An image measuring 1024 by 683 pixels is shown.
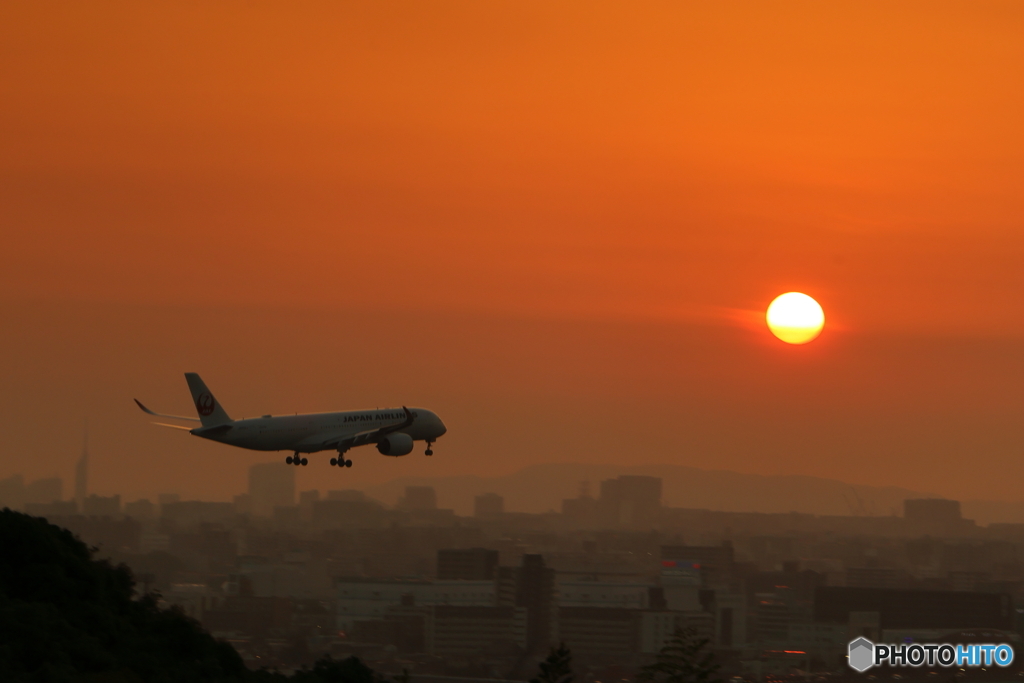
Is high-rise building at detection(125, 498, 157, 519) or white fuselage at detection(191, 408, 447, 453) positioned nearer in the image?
white fuselage at detection(191, 408, 447, 453)

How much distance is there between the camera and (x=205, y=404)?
88.0 meters

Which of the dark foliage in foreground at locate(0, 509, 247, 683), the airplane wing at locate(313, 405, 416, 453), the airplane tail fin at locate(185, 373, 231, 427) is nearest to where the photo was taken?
the dark foliage in foreground at locate(0, 509, 247, 683)

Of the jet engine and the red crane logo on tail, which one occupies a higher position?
the red crane logo on tail

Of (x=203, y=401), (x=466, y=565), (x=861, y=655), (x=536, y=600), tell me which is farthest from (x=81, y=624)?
(x=466, y=565)

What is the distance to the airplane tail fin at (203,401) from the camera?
8775 centimetres

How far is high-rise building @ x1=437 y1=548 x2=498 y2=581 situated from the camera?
5650 inches

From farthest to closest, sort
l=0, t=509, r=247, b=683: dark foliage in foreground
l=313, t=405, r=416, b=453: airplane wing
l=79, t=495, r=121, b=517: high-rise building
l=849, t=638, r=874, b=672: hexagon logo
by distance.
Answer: l=79, t=495, r=121, b=517: high-rise building
l=849, t=638, r=874, b=672: hexagon logo
l=313, t=405, r=416, b=453: airplane wing
l=0, t=509, r=247, b=683: dark foliage in foreground

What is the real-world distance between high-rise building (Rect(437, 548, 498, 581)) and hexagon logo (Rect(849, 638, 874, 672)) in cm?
3978

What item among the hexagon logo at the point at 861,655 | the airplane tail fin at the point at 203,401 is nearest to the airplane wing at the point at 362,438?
the airplane tail fin at the point at 203,401

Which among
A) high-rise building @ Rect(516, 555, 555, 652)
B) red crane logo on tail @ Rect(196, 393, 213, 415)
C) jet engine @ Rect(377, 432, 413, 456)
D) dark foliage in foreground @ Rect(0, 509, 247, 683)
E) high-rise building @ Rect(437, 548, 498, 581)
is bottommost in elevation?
dark foliage in foreground @ Rect(0, 509, 247, 683)

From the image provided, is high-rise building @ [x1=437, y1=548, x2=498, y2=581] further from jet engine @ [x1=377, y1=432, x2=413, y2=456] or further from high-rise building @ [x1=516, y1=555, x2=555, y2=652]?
jet engine @ [x1=377, y1=432, x2=413, y2=456]

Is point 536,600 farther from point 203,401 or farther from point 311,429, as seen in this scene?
point 203,401

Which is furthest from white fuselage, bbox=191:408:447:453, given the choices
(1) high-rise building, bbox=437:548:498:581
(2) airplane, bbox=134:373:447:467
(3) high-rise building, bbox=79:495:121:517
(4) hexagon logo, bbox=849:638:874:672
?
(3) high-rise building, bbox=79:495:121:517

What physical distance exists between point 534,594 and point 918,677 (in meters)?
38.7
